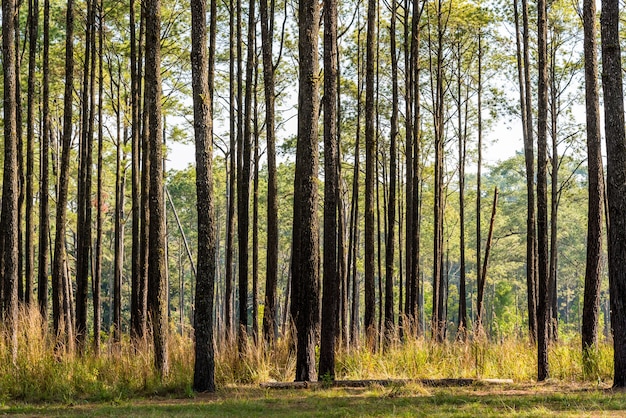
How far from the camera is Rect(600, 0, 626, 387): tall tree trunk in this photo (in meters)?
9.27

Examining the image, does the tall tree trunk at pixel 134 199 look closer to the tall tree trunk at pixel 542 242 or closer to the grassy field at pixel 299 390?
the grassy field at pixel 299 390

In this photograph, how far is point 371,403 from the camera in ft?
26.5

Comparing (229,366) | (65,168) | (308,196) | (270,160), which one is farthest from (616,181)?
(65,168)

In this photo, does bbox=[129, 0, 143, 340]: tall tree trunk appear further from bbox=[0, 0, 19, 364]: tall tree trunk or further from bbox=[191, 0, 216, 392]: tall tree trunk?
bbox=[191, 0, 216, 392]: tall tree trunk

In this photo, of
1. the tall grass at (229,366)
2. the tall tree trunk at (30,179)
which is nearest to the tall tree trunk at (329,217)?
the tall grass at (229,366)

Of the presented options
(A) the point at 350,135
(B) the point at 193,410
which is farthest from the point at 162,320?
(A) the point at 350,135

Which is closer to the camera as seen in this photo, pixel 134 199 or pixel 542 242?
pixel 542 242

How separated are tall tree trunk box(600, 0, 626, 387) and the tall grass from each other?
4.96 ft

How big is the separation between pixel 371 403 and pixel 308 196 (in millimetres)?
3022

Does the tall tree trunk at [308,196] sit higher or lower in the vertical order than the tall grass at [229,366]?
higher

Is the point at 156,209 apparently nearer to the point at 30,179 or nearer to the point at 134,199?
the point at 134,199

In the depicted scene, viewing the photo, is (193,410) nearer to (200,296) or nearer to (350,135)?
(200,296)

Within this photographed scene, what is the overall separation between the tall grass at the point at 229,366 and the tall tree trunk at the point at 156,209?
36cm

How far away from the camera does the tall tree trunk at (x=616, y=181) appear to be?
9.27m
